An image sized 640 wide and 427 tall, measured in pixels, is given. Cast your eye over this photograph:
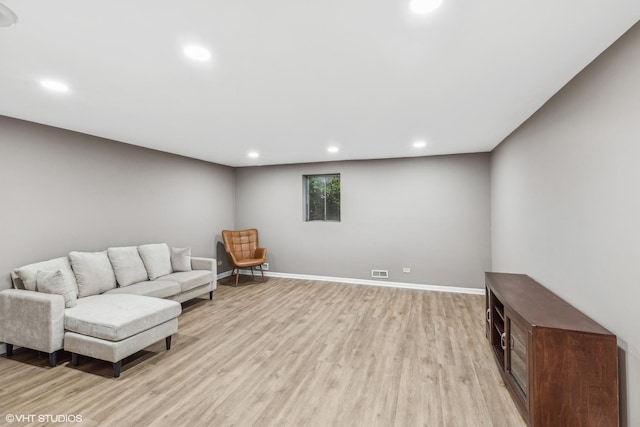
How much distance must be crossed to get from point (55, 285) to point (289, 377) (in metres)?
2.38

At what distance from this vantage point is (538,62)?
1911 mm

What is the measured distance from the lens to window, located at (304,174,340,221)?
235 inches

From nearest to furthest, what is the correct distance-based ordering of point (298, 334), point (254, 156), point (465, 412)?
point (465, 412) → point (298, 334) → point (254, 156)

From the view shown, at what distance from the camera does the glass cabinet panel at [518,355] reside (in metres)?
1.94

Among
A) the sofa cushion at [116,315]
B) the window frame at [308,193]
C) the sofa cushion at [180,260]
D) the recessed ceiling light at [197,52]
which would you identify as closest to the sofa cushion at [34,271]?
the sofa cushion at [116,315]

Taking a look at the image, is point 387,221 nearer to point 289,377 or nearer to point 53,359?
point 289,377

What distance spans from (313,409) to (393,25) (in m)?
2.55

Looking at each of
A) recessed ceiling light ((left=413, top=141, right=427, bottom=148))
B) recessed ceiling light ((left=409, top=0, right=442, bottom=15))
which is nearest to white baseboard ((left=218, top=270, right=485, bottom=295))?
recessed ceiling light ((left=413, top=141, right=427, bottom=148))

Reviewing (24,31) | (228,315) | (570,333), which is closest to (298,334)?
(228,315)

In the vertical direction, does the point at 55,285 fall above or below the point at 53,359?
above

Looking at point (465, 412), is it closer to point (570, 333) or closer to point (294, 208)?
point (570, 333)

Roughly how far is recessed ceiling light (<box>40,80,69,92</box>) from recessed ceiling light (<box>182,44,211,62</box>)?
127 centimetres

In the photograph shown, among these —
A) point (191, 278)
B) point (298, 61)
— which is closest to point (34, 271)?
point (191, 278)

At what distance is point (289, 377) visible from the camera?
2.48m
